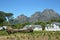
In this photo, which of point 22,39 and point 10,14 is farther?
point 10,14

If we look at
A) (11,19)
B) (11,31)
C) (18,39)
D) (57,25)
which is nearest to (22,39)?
(18,39)

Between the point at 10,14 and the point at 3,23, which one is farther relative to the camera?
the point at 10,14

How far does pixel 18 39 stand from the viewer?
10008 mm

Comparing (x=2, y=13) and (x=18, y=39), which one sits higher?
(x=2, y=13)

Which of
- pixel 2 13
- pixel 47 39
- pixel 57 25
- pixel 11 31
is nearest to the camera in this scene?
pixel 47 39

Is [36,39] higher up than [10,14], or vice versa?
[10,14]

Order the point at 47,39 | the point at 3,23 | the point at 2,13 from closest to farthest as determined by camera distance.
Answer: the point at 47,39
the point at 3,23
the point at 2,13

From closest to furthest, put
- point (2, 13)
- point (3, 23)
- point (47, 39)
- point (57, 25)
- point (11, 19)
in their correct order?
point (47, 39), point (57, 25), point (3, 23), point (11, 19), point (2, 13)

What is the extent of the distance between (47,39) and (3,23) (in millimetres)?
53350

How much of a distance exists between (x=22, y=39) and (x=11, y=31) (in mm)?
8967

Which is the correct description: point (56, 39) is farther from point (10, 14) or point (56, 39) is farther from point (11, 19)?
Result: point (10, 14)

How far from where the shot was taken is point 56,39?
1002 centimetres

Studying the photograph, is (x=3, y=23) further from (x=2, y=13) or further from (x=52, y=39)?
(x=52, y=39)

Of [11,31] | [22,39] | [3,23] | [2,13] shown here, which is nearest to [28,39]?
[22,39]
